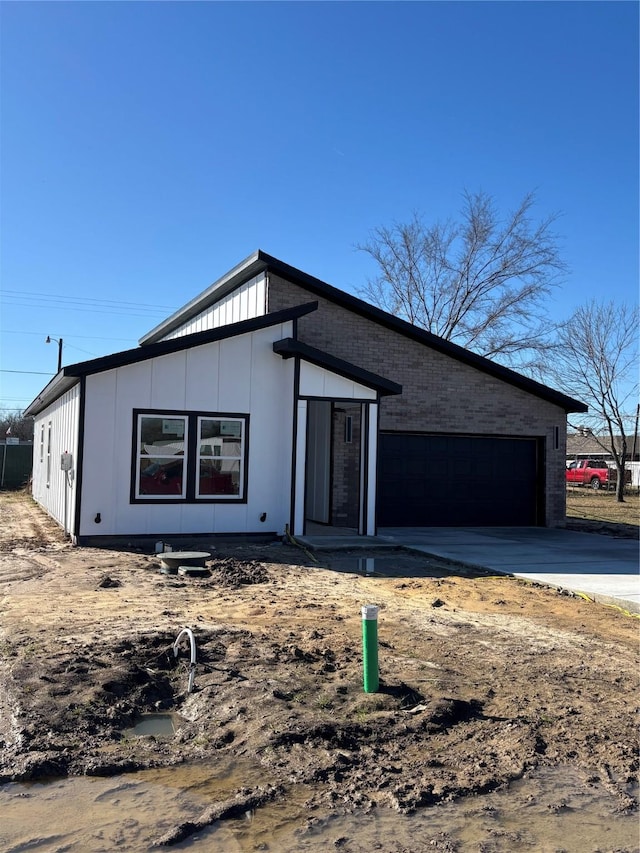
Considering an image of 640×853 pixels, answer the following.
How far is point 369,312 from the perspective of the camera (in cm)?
1819

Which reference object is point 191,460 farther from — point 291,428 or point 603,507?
point 603,507

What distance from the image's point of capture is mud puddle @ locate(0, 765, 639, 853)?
372 centimetres

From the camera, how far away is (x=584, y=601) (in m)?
9.83

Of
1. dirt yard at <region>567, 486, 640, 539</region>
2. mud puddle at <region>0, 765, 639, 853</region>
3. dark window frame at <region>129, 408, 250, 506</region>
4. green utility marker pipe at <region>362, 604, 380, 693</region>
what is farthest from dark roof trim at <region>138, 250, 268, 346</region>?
mud puddle at <region>0, 765, 639, 853</region>

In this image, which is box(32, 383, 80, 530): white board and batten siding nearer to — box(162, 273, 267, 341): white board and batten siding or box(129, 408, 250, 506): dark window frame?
box(129, 408, 250, 506): dark window frame

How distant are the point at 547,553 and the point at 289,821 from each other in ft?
36.4

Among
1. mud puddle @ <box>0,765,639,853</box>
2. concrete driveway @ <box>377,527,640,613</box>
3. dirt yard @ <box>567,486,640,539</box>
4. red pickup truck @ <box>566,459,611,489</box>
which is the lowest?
mud puddle @ <box>0,765,639,853</box>

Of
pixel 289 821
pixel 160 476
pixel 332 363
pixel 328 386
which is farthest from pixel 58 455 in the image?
pixel 289 821

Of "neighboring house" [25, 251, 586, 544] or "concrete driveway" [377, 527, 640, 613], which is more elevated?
"neighboring house" [25, 251, 586, 544]

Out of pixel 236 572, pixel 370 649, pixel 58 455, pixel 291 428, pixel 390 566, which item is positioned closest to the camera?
pixel 370 649

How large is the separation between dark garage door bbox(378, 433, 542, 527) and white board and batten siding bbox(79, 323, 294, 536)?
4.34 m

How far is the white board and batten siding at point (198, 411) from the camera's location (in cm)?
1345

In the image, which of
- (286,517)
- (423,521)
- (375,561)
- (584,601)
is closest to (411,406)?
(423,521)

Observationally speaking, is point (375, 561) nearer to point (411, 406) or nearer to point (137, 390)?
point (137, 390)
